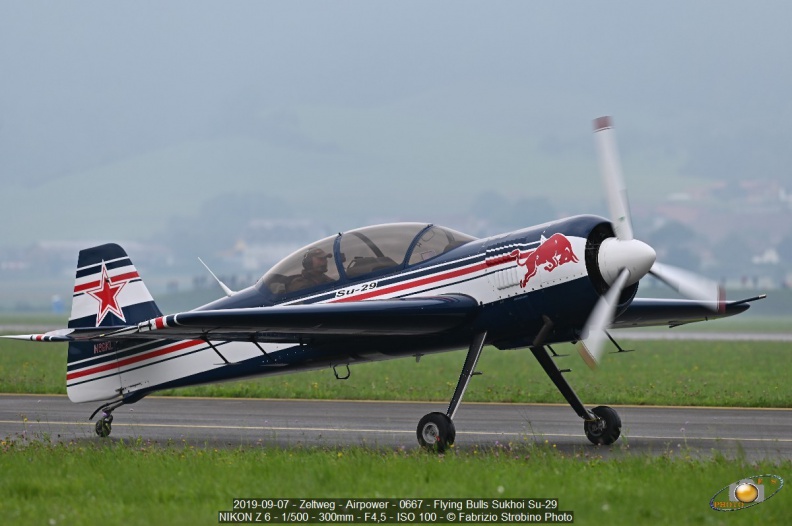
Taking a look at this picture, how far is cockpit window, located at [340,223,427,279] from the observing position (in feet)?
46.7

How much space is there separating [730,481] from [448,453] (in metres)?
3.19

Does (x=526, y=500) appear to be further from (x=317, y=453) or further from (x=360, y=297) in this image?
(x=360, y=297)

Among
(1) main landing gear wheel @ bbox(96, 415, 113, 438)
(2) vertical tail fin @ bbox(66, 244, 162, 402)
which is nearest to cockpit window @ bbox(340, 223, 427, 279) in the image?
(2) vertical tail fin @ bbox(66, 244, 162, 402)

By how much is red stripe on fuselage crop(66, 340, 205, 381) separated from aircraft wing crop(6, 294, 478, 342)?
76.7 inches

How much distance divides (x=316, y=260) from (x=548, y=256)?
10.9ft

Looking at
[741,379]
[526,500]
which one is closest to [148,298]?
[526,500]

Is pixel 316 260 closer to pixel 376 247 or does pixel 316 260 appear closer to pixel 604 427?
pixel 376 247

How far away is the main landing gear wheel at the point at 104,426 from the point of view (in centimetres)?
1552

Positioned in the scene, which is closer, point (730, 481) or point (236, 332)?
point (730, 481)

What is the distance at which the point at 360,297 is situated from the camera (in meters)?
14.2

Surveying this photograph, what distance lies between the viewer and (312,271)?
48.3ft

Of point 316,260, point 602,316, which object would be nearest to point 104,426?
point 316,260

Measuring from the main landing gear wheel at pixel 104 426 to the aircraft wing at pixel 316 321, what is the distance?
217 centimetres

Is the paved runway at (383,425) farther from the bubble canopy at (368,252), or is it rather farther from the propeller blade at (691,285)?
the bubble canopy at (368,252)
